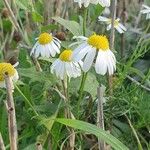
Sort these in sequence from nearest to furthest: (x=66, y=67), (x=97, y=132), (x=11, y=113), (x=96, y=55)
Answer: (x=11, y=113)
(x=97, y=132)
(x=96, y=55)
(x=66, y=67)

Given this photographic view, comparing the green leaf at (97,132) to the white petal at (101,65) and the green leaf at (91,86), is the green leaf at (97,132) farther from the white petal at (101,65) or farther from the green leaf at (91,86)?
the green leaf at (91,86)

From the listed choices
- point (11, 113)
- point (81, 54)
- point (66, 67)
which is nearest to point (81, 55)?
point (81, 54)

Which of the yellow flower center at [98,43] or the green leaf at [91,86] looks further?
the green leaf at [91,86]

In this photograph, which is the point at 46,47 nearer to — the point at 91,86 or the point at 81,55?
the point at 91,86

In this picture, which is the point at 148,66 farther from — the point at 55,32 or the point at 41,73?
the point at 41,73

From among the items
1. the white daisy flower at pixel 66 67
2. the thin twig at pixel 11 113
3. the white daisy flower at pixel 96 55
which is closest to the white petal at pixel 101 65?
the white daisy flower at pixel 96 55

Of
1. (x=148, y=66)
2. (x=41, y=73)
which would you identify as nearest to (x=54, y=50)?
(x=41, y=73)
